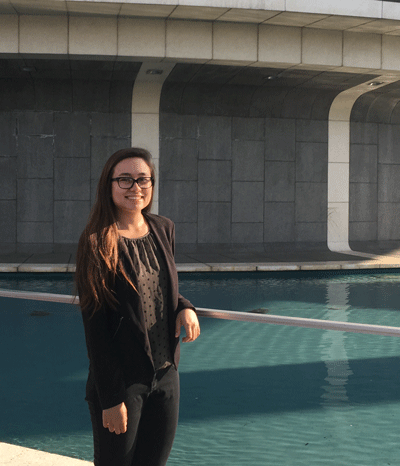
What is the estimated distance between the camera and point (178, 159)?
17719 millimetres

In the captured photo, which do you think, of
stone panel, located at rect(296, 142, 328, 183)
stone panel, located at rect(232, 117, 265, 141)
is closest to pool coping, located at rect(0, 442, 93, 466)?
stone panel, located at rect(232, 117, 265, 141)

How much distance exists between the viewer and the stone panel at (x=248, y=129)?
59.0 ft

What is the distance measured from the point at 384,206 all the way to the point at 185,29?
9.05 m

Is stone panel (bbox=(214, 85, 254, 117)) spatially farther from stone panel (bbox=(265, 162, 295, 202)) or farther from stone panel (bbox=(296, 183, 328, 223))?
stone panel (bbox=(296, 183, 328, 223))

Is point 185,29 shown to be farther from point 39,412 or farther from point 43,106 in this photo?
point 39,412

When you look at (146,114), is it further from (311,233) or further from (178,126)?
(311,233)

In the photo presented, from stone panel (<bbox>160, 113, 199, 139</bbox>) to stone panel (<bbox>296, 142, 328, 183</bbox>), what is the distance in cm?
321

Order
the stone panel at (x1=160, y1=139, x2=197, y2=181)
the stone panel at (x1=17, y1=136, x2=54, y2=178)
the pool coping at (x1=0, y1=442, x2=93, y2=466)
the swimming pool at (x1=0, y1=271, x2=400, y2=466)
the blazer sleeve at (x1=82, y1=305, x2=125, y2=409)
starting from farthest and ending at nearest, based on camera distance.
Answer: the stone panel at (x1=160, y1=139, x2=197, y2=181) → the stone panel at (x1=17, y1=136, x2=54, y2=178) → the swimming pool at (x1=0, y1=271, x2=400, y2=466) → the pool coping at (x1=0, y1=442, x2=93, y2=466) → the blazer sleeve at (x1=82, y1=305, x2=125, y2=409)

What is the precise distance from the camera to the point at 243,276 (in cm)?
1370

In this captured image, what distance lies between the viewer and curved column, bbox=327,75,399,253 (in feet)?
61.6

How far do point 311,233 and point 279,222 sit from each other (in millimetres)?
1124

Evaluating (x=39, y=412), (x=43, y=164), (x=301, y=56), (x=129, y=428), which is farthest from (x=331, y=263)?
(x=129, y=428)

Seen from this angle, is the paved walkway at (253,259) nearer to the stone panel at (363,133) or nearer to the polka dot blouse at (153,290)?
the stone panel at (363,133)

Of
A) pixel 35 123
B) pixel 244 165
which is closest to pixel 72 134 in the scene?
pixel 35 123
